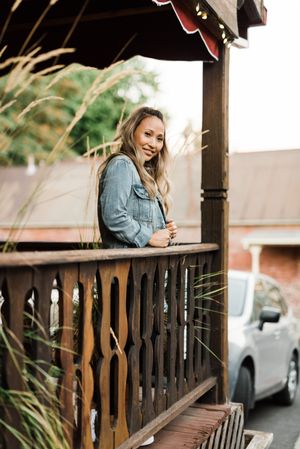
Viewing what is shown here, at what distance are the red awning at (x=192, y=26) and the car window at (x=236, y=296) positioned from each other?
131 inches

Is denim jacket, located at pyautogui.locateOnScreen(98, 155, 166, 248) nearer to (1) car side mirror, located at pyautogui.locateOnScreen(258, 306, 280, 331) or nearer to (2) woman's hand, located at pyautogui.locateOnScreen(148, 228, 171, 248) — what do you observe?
(2) woman's hand, located at pyautogui.locateOnScreen(148, 228, 171, 248)

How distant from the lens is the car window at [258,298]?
6.83m

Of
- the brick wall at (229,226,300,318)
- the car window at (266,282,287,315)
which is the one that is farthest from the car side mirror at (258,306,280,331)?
the brick wall at (229,226,300,318)

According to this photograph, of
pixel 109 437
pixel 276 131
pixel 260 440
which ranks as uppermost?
pixel 276 131

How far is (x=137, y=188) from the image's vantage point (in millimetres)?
3332

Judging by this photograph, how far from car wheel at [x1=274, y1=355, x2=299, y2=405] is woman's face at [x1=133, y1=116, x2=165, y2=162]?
5085 millimetres

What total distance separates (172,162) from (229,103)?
76 cm

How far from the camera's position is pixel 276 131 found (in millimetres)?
25297

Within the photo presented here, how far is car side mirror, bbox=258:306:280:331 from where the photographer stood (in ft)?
21.6

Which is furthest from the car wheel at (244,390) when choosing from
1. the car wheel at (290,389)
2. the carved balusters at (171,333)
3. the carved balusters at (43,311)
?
the carved balusters at (43,311)

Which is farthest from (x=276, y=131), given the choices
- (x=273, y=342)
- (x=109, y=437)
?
(x=109, y=437)

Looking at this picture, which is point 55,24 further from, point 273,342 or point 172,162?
point 273,342

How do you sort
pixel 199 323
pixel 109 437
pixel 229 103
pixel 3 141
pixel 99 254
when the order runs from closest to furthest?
pixel 3 141
pixel 99 254
pixel 109 437
pixel 199 323
pixel 229 103

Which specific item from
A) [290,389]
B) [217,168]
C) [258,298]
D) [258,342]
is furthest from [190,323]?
[290,389]
